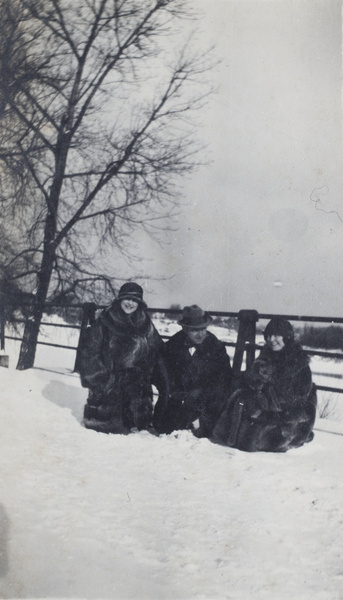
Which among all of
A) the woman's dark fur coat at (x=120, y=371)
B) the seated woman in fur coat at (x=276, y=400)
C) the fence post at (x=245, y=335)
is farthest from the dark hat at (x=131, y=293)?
the fence post at (x=245, y=335)

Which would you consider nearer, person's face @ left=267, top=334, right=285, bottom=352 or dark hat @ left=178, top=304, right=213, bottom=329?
person's face @ left=267, top=334, right=285, bottom=352

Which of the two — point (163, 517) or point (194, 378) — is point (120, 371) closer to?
point (194, 378)

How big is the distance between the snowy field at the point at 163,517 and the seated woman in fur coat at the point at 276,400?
14 cm

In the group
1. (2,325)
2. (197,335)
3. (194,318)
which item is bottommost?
(2,325)

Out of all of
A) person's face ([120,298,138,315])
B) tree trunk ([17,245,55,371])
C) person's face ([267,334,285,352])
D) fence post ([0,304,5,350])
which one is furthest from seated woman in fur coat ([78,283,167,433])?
fence post ([0,304,5,350])

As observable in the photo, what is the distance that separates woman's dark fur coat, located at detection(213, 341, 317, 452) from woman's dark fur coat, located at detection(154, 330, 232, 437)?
10.7 inches

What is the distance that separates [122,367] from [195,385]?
0.68 metres

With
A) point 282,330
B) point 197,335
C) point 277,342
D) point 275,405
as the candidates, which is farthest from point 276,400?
point 197,335

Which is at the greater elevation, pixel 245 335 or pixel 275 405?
pixel 245 335

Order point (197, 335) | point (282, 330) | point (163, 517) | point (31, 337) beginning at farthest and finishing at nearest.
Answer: point (31, 337), point (197, 335), point (282, 330), point (163, 517)

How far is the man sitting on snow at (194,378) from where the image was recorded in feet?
14.8

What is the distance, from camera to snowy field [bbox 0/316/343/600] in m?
2.23

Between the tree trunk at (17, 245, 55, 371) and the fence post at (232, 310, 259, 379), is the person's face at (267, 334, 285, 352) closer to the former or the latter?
the fence post at (232, 310, 259, 379)

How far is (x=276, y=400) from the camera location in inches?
162
